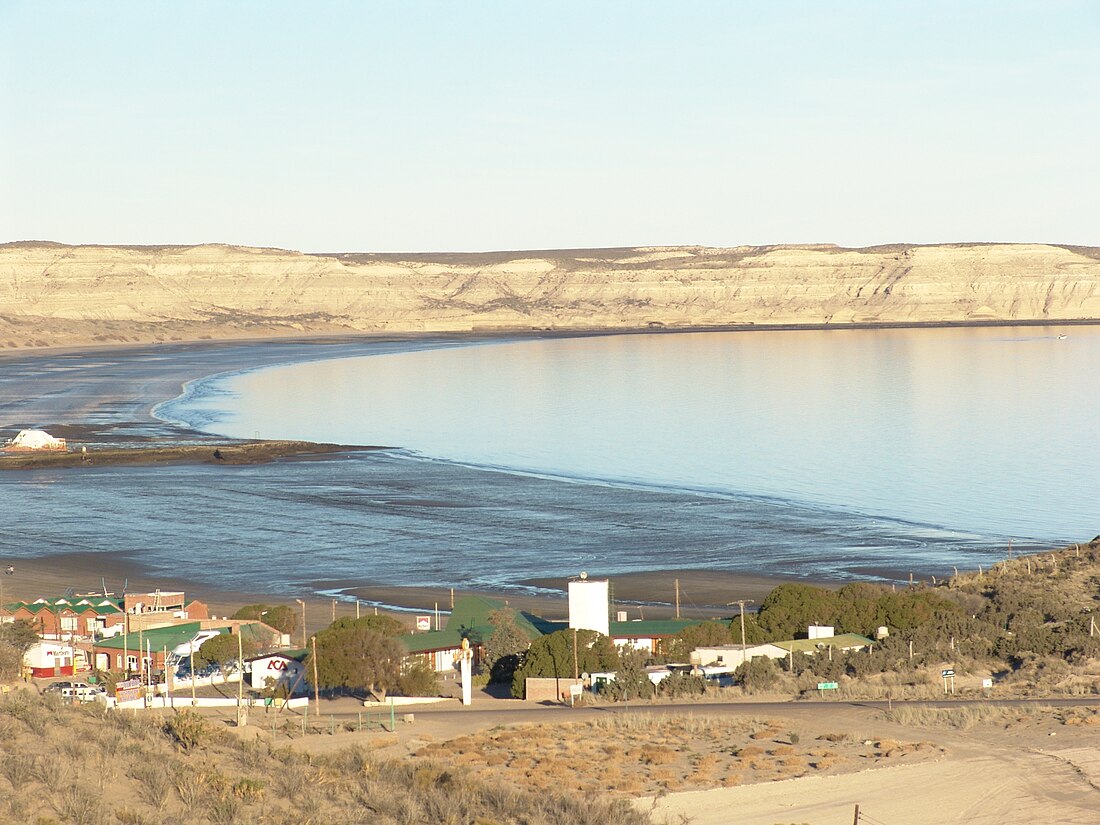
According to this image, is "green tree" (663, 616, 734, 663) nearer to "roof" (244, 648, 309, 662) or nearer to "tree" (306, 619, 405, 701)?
"tree" (306, 619, 405, 701)

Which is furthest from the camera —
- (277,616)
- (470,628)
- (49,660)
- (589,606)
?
(277,616)

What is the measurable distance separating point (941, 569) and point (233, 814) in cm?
3469

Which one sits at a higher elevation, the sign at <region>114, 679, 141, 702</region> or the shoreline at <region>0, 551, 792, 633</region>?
the sign at <region>114, 679, 141, 702</region>

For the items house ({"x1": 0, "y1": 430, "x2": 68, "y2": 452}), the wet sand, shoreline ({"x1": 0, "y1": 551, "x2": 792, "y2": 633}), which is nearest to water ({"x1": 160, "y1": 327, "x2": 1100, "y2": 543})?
the wet sand

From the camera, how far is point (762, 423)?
100 m

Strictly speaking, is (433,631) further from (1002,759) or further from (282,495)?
(282,495)

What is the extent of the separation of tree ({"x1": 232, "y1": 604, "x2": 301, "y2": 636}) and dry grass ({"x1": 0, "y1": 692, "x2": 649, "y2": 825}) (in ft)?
53.9

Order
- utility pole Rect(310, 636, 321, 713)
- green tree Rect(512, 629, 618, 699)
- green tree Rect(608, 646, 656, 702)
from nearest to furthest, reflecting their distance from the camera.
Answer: green tree Rect(608, 646, 656, 702) < utility pole Rect(310, 636, 321, 713) < green tree Rect(512, 629, 618, 699)

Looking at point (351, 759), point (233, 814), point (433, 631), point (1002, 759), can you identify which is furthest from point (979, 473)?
point (233, 814)

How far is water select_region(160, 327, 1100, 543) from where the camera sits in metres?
66.6

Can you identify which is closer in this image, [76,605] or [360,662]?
[360,662]

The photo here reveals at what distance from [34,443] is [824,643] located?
59520 millimetres

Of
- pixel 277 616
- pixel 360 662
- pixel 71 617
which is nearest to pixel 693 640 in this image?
pixel 360 662

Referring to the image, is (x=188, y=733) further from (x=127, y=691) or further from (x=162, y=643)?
(x=162, y=643)
